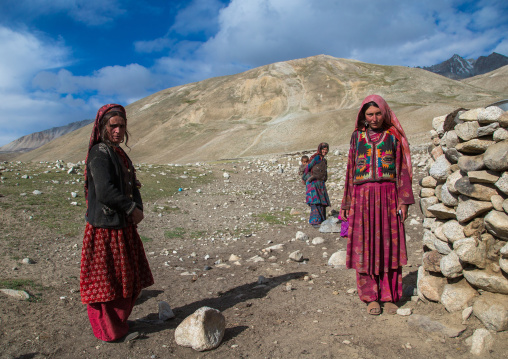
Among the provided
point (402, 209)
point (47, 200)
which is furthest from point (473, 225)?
point (47, 200)

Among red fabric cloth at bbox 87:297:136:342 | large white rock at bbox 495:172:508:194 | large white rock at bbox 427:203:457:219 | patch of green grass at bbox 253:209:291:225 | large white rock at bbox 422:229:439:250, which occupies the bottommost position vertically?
patch of green grass at bbox 253:209:291:225

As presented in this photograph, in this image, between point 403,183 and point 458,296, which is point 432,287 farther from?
point 403,183

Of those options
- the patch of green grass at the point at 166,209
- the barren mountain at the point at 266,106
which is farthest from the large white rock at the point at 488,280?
the barren mountain at the point at 266,106

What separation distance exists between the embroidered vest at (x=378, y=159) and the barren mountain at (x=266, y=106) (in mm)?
34701

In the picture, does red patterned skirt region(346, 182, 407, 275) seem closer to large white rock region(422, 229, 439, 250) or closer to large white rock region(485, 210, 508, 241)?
large white rock region(422, 229, 439, 250)

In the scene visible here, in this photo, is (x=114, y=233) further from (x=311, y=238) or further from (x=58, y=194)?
(x=58, y=194)

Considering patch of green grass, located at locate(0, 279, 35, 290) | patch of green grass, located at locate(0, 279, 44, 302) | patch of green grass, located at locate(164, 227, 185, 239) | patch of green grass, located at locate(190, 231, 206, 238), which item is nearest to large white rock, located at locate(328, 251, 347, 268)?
patch of green grass, located at locate(190, 231, 206, 238)

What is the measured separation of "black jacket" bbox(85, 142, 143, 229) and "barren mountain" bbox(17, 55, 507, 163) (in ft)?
116

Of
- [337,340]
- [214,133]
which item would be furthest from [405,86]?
[337,340]

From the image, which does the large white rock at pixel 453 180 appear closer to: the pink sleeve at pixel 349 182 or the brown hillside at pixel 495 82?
the pink sleeve at pixel 349 182

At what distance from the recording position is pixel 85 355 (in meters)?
2.81

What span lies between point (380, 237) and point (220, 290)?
6.44 ft

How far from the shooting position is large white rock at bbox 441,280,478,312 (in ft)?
9.83

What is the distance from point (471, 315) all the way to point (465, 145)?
1.36 meters
